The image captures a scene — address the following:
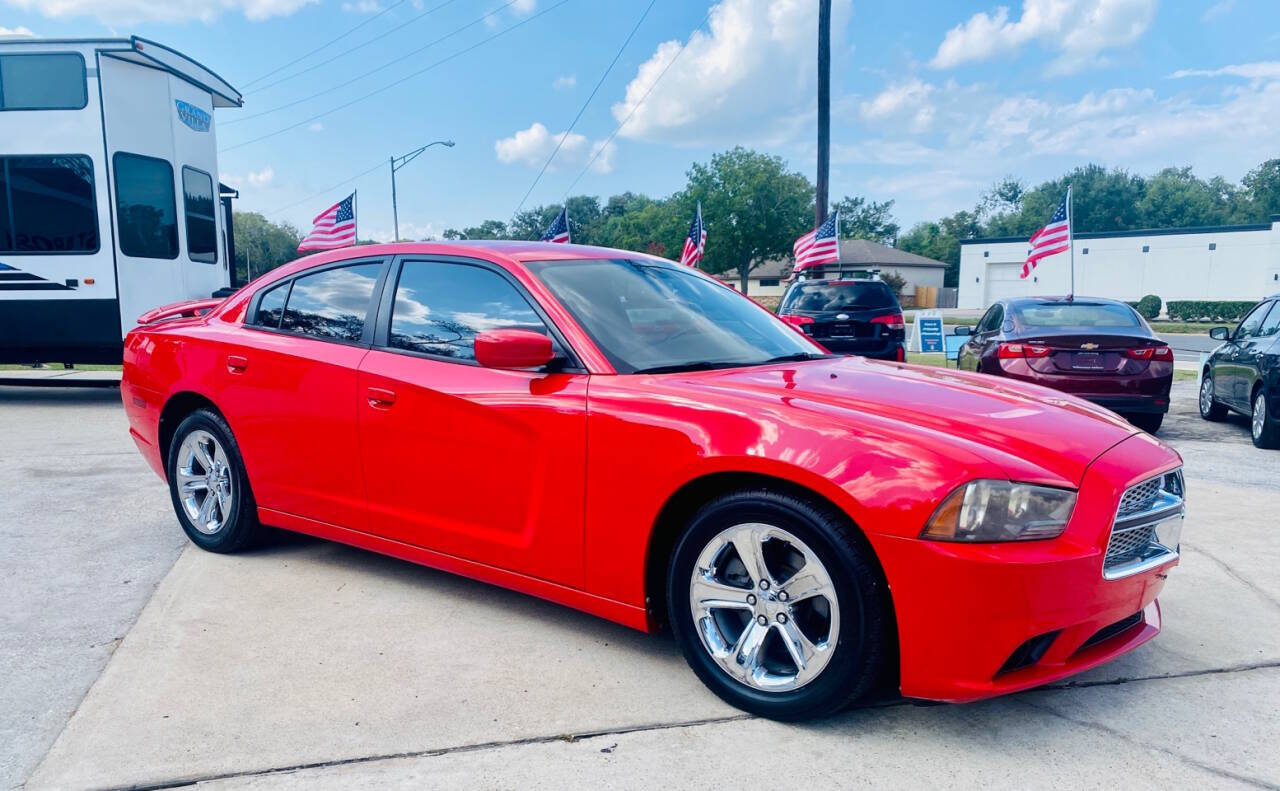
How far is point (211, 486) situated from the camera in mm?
4836

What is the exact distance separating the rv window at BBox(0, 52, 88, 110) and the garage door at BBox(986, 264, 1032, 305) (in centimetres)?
5629

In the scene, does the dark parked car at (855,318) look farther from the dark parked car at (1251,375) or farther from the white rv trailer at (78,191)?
the white rv trailer at (78,191)

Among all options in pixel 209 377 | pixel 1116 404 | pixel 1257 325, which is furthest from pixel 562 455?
pixel 1257 325

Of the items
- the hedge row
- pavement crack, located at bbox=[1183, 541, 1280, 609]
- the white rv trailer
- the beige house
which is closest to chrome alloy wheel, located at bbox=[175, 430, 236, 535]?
pavement crack, located at bbox=[1183, 541, 1280, 609]

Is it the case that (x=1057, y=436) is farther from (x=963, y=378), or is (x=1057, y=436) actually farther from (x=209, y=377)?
(x=209, y=377)

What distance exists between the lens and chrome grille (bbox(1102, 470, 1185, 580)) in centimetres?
284

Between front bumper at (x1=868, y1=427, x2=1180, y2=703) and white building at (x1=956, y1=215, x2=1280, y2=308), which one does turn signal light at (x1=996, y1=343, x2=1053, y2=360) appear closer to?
front bumper at (x1=868, y1=427, x2=1180, y2=703)

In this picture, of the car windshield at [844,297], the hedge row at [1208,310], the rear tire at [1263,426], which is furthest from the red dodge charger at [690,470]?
the hedge row at [1208,310]

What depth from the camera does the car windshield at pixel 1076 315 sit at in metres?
9.41

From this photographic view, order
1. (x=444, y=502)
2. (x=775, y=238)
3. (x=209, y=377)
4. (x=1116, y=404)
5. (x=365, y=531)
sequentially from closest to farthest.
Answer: (x=444, y=502)
(x=365, y=531)
(x=209, y=377)
(x=1116, y=404)
(x=775, y=238)

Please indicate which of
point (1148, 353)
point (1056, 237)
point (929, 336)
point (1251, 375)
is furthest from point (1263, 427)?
point (929, 336)

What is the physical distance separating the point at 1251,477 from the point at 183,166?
448 inches

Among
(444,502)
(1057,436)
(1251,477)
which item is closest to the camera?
(1057,436)

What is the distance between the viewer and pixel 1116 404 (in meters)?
8.59
